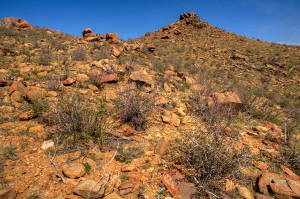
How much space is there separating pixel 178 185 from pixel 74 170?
139 cm

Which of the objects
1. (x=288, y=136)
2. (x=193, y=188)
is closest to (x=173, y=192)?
(x=193, y=188)

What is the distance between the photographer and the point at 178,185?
2.00 metres

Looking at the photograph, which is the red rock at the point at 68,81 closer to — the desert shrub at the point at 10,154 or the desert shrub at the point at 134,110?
the desert shrub at the point at 134,110

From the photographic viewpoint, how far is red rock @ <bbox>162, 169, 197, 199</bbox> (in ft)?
6.21

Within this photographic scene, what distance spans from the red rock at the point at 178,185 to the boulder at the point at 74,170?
112cm

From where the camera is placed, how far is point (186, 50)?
15258 millimetres

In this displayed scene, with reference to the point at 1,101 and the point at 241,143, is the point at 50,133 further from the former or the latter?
the point at 241,143

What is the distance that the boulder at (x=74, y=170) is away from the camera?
2016 millimetres

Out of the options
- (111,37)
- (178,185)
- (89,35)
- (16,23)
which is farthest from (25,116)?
(16,23)

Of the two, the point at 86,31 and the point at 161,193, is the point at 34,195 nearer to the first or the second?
the point at 161,193

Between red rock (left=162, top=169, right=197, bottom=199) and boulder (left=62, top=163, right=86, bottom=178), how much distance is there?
112 centimetres

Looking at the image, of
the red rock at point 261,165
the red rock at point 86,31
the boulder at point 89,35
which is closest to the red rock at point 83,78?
the red rock at point 261,165

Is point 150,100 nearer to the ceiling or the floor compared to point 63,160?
nearer to the ceiling

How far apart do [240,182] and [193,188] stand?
667 mm
